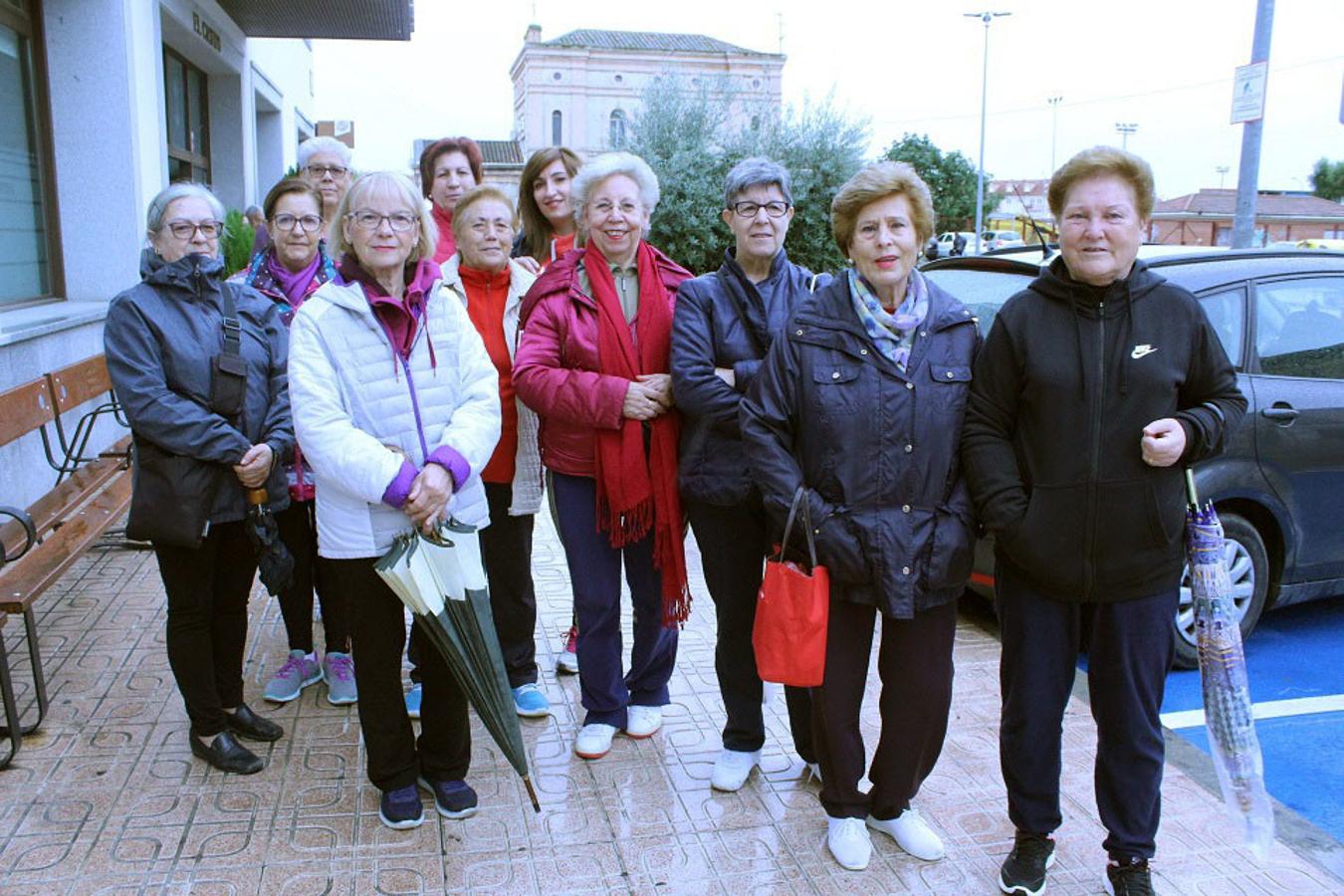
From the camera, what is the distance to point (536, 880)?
2.99m

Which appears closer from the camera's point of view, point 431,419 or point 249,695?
point 431,419

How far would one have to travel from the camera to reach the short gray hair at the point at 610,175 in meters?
3.57

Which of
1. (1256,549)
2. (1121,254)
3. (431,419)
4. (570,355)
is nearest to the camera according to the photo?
(1121,254)

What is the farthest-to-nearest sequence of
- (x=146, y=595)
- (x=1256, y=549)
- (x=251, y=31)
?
1. (x=251, y=31)
2. (x=146, y=595)
3. (x=1256, y=549)

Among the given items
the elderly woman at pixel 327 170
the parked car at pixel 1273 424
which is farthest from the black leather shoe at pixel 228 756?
the parked car at pixel 1273 424

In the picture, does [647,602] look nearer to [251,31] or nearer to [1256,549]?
[1256,549]

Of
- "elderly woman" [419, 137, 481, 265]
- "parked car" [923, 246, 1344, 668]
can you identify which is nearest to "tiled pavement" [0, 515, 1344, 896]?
"parked car" [923, 246, 1344, 668]

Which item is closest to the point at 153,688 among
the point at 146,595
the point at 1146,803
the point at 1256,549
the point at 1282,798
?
the point at 146,595

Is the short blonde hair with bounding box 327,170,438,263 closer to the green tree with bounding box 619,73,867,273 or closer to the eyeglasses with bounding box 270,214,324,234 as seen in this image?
the eyeglasses with bounding box 270,214,324,234

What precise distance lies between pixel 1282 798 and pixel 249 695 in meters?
3.87

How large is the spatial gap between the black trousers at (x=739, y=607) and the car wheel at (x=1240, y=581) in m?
2.13

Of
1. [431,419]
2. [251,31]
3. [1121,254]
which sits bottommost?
[431,419]

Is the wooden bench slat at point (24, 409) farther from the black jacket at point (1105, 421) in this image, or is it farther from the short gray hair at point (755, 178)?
the black jacket at point (1105, 421)

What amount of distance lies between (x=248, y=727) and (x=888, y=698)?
7.41ft
